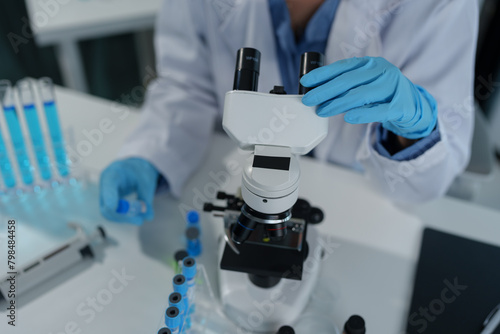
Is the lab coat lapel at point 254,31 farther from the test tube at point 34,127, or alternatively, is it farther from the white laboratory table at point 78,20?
the white laboratory table at point 78,20

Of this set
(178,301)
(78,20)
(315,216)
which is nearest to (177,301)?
(178,301)

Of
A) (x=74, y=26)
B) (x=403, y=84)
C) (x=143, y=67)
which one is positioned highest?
(x=403, y=84)

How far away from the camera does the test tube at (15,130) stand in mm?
1098

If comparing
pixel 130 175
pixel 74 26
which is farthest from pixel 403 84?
pixel 74 26

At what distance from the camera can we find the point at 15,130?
Result: 1.13m

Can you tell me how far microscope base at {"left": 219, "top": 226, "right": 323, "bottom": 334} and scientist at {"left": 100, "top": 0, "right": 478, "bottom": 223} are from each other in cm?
34

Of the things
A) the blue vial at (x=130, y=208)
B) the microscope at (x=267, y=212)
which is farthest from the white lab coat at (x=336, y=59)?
the microscope at (x=267, y=212)

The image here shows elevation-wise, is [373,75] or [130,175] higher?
[373,75]

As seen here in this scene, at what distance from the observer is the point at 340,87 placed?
792 mm

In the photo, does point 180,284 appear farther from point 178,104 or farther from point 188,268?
point 178,104

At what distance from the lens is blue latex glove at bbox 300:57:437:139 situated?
0.77 m

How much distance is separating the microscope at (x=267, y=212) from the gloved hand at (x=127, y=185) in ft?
1.03

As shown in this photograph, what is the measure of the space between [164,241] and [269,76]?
0.63 metres

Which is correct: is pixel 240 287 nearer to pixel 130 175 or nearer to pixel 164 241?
pixel 164 241
